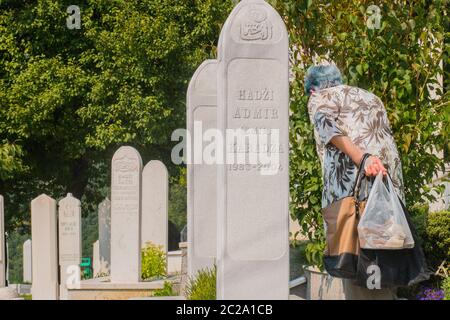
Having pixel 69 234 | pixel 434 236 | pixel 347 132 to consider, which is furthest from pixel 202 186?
pixel 69 234

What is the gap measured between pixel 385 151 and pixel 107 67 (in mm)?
18423

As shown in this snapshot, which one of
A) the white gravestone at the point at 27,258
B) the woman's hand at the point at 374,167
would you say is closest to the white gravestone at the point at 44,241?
the woman's hand at the point at 374,167

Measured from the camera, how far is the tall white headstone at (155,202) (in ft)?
56.6

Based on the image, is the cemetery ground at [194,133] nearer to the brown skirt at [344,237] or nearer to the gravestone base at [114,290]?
the gravestone base at [114,290]

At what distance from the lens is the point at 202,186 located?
11117 millimetres

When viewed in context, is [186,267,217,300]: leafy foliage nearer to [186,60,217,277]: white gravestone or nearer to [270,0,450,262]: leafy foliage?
[186,60,217,277]: white gravestone

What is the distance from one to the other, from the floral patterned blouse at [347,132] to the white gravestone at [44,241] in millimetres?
9171

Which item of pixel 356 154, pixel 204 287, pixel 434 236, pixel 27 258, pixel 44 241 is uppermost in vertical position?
pixel 356 154

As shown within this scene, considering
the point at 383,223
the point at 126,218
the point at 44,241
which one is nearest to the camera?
the point at 383,223

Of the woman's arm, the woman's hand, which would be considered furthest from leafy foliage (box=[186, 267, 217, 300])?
the woman's hand

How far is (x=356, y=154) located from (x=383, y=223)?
55 centimetres

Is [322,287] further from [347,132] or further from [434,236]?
[347,132]
